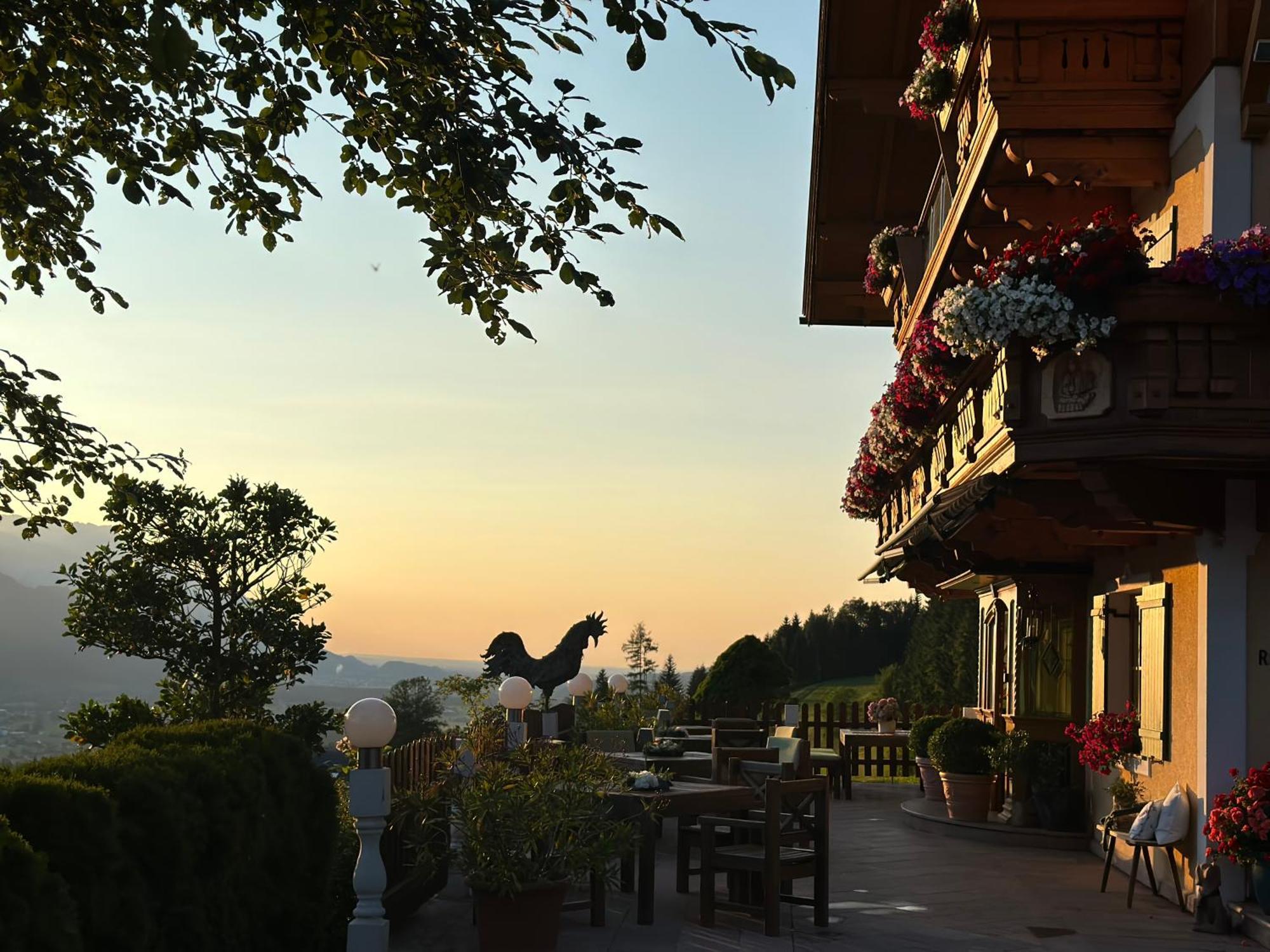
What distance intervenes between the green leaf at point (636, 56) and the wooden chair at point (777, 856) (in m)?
5.05

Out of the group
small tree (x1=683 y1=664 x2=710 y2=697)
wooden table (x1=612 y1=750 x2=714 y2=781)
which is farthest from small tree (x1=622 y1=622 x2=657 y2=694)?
wooden table (x1=612 y1=750 x2=714 y2=781)

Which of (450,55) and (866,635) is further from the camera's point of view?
(866,635)

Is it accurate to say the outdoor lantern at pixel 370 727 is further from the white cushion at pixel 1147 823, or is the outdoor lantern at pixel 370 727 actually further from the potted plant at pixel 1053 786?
the potted plant at pixel 1053 786

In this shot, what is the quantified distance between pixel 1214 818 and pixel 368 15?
7003 mm

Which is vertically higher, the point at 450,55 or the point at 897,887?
the point at 450,55

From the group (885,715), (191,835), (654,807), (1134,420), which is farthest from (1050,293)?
(885,715)

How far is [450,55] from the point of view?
6137 mm

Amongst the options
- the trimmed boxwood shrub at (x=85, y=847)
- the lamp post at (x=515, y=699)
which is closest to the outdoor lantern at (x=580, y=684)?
the lamp post at (x=515, y=699)

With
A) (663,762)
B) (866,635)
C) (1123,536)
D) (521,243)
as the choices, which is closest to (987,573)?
(1123,536)

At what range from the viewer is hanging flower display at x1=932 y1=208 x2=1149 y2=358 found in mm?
8055

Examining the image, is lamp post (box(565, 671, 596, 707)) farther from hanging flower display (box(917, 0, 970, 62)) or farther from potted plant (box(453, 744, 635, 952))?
hanging flower display (box(917, 0, 970, 62))

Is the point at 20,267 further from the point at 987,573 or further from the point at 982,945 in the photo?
the point at 987,573

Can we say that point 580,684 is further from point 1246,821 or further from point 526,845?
point 1246,821

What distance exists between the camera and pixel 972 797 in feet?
48.2
